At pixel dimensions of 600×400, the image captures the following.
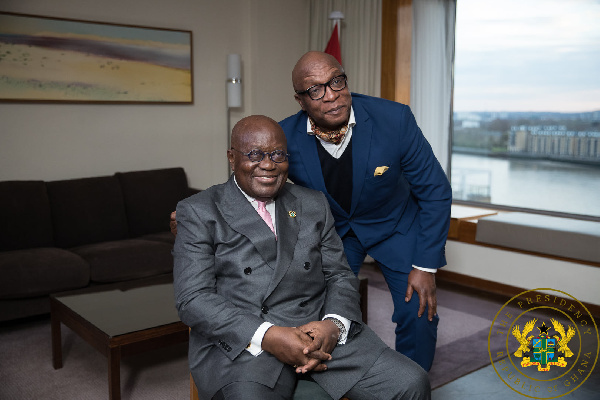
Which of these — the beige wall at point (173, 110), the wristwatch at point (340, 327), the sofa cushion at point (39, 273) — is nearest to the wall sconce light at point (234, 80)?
the beige wall at point (173, 110)

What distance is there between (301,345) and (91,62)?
3.62m

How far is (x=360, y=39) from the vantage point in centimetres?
545

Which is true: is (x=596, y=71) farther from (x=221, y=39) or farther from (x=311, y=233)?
(x=311, y=233)

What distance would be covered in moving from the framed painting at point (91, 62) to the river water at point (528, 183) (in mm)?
2659

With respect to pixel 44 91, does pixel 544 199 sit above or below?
below

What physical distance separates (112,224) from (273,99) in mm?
2071

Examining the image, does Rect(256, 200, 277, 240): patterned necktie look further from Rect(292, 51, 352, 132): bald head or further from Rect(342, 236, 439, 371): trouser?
Rect(342, 236, 439, 371): trouser

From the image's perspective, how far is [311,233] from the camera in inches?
80.9

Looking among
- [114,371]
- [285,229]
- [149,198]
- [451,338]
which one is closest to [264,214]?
[285,229]

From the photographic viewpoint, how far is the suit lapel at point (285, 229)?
1.93 metres

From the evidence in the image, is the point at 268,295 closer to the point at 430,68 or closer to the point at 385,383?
the point at 385,383


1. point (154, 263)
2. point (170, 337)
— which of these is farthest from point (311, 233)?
point (154, 263)

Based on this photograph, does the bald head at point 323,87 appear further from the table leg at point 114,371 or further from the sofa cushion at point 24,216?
the sofa cushion at point 24,216

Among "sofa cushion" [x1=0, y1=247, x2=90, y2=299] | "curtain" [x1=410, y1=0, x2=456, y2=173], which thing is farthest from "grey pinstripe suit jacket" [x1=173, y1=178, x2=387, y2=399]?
"curtain" [x1=410, y1=0, x2=456, y2=173]
